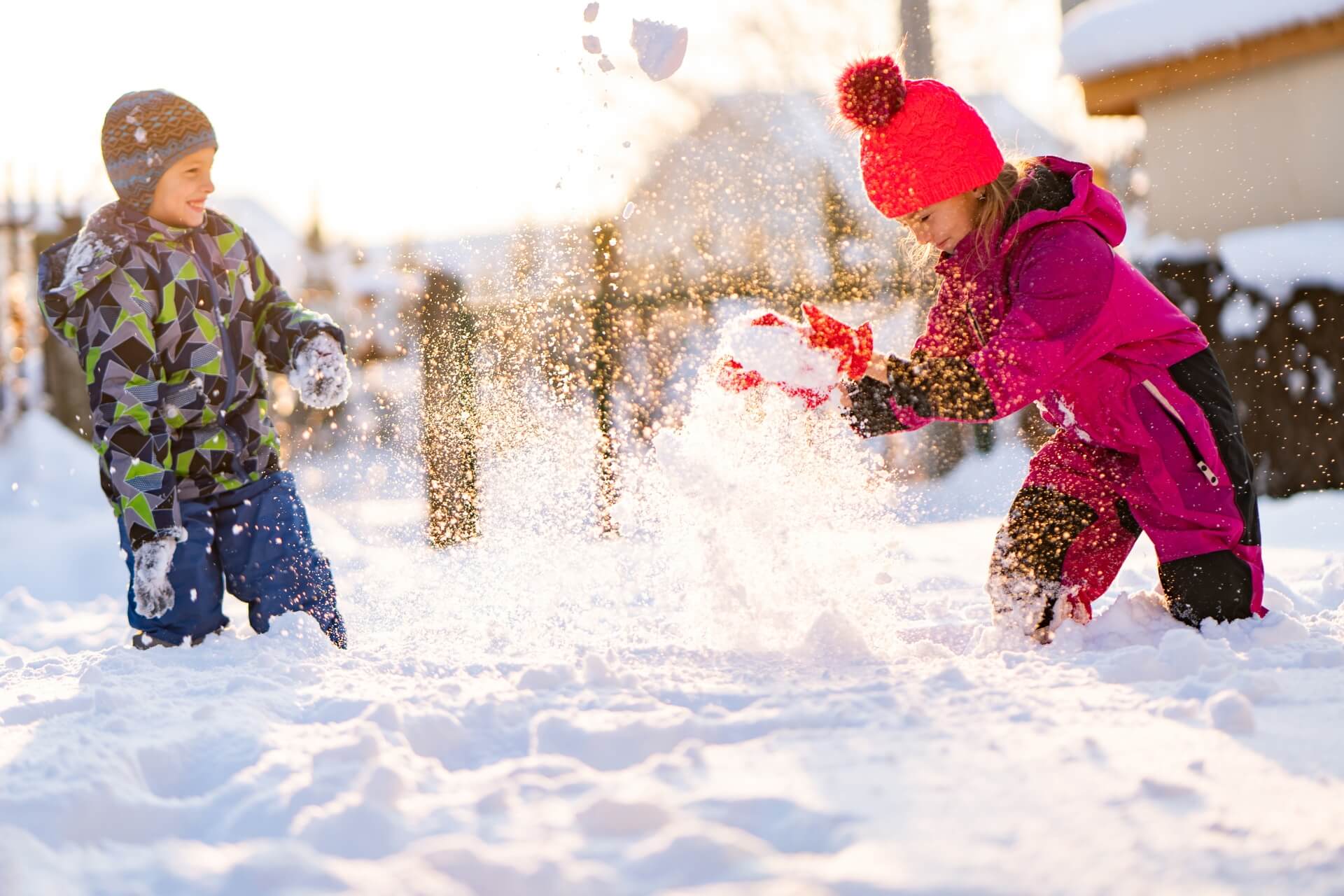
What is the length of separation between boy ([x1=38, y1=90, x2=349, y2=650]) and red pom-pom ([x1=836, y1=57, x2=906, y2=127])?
1620mm

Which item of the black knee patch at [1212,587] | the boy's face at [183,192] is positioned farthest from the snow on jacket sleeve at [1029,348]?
the boy's face at [183,192]

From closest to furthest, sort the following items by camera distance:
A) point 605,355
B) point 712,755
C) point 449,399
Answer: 1. point 712,755
2. point 449,399
3. point 605,355

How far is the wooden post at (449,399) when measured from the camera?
6.94 metres

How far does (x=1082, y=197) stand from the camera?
2.68 meters

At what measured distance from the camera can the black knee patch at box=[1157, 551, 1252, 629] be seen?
2.62 m

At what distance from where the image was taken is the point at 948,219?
109 inches

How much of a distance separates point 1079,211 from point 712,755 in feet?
5.25

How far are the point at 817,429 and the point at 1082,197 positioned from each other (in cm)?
84

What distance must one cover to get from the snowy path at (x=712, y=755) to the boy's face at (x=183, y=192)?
3.69 feet

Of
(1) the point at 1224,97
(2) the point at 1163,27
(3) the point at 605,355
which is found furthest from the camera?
(1) the point at 1224,97

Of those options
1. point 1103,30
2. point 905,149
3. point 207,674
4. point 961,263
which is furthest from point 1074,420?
point 1103,30

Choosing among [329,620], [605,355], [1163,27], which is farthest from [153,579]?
[1163,27]

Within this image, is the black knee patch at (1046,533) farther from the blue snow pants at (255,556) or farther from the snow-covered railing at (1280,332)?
the snow-covered railing at (1280,332)

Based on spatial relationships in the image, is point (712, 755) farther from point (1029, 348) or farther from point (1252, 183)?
point (1252, 183)
